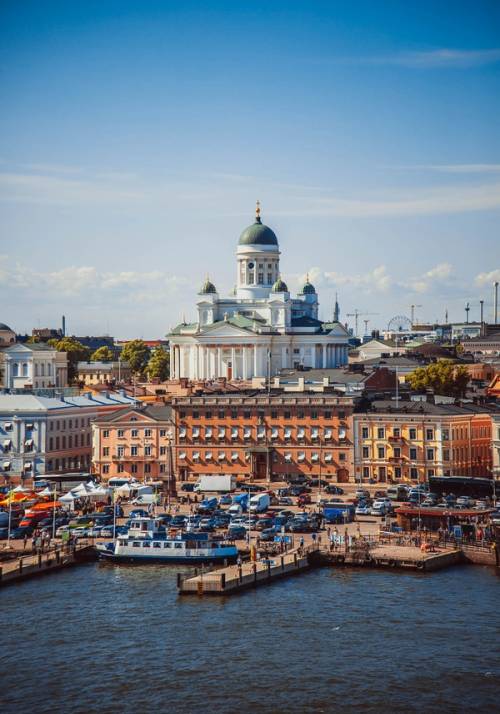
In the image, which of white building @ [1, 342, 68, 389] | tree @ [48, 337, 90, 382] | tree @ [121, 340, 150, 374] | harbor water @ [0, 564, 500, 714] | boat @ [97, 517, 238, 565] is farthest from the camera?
tree @ [121, 340, 150, 374]

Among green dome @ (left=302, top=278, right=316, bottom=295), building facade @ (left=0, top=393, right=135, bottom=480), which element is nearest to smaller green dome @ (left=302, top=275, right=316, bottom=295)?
green dome @ (left=302, top=278, right=316, bottom=295)

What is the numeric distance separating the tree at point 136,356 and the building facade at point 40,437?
8341 cm

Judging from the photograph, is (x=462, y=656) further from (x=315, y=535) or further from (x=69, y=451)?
(x=69, y=451)

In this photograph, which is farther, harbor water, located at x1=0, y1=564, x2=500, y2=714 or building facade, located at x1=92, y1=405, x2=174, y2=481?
building facade, located at x1=92, y1=405, x2=174, y2=481

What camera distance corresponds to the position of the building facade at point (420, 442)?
8756cm

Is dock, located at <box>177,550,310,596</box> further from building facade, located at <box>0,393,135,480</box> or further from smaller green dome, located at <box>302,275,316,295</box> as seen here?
smaller green dome, located at <box>302,275,316,295</box>

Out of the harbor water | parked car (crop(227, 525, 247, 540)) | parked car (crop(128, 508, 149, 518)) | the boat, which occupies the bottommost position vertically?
the harbor water

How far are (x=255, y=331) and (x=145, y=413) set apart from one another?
54.4 meters

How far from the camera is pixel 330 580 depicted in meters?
63.3

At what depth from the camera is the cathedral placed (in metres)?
148

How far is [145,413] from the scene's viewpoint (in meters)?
94.7

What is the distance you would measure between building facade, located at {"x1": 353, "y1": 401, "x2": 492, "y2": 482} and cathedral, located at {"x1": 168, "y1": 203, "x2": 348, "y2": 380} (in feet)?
168

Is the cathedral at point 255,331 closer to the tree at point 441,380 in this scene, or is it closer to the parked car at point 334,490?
the tree at point 441,380

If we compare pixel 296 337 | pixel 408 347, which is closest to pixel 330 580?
pixel 296 337
